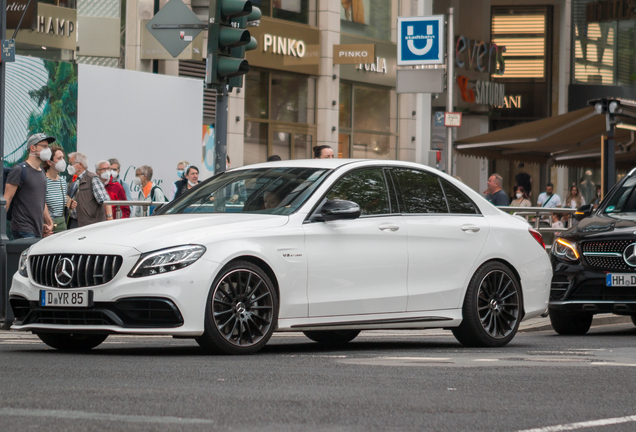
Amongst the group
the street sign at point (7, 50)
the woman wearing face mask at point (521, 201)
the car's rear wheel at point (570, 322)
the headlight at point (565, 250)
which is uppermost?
the street sign at point (7, 50)

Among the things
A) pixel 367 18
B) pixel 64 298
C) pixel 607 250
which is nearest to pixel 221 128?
pixel 607 250

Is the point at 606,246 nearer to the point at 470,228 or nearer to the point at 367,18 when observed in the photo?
the point at 470,228

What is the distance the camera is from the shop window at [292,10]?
28.9 m

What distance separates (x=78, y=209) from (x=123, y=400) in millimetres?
9710

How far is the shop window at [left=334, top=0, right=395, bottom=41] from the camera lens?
31.8m

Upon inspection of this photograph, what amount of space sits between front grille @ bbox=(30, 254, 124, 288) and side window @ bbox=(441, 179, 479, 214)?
3.25 meters

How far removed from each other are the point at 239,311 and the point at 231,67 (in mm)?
4303

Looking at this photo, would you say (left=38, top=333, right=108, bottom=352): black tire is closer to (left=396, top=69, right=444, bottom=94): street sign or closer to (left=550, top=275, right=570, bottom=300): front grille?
(left=550, top=275, right=570, bottom=300): front grille

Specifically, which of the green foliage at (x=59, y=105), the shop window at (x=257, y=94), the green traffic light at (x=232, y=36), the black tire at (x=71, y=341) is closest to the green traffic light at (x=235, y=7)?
the green traffic light at (x=232, y=36)

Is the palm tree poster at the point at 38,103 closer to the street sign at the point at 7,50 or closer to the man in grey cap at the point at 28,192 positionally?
the man in grey cap at the point at 28,192

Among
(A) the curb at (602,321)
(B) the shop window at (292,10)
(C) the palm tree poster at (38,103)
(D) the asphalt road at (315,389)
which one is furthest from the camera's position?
(B) the shop window at (292,10)

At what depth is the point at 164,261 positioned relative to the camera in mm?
8266

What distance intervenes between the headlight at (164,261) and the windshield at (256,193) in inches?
39.1

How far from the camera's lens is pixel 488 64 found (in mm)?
42531
